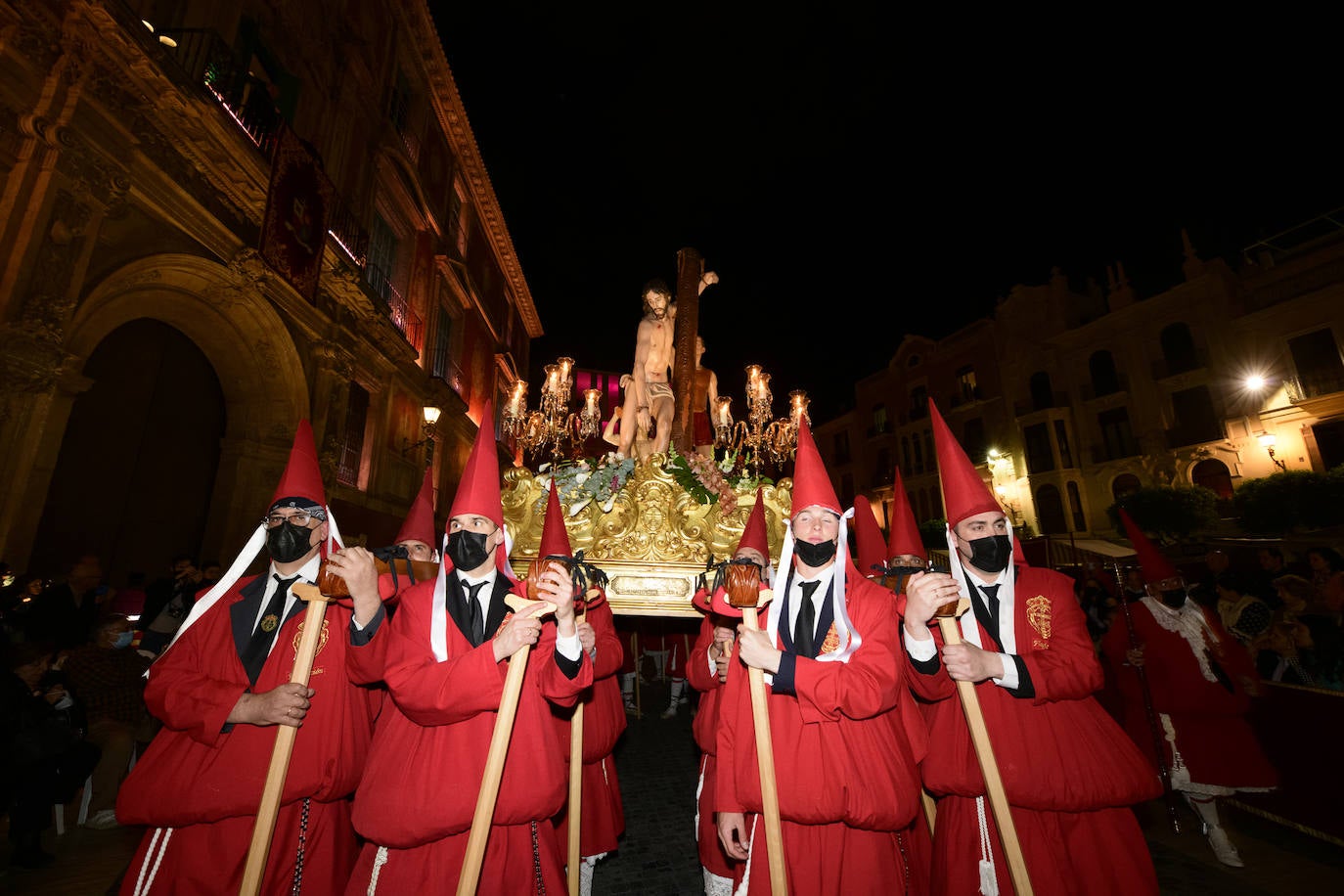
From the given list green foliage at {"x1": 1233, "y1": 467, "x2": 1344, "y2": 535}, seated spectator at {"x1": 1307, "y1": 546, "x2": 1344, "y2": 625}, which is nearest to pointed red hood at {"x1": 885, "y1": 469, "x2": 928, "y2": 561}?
seated spectator at {"x1": 1307, "y1": 546, "x2": 1344, "y2": 625}

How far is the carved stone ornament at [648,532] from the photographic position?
535 centimetres

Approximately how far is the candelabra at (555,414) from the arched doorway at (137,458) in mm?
5299

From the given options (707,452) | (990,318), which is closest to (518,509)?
(707,452)

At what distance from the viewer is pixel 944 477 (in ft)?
9.45

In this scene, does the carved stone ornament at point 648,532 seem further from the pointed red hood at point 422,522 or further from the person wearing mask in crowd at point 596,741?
the person wearing mask in crowd at point 596,741

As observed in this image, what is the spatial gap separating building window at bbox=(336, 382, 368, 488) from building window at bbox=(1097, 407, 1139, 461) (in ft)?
94.4

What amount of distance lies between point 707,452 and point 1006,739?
487cm

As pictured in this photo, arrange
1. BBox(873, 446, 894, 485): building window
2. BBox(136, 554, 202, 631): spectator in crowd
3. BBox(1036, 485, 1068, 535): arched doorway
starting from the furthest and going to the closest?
BBox(873, 446, 894, 485): building window → BBox(1036, 485, 1068, 535): arched doorway → BBox(136, 554, 202, 631): spectator in crowd

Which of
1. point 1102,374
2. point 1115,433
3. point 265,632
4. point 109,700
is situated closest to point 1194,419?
point 1115,433

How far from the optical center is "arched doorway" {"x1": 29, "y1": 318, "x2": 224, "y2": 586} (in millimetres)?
6988

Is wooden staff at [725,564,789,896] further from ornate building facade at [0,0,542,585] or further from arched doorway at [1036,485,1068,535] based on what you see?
arched doorway at [1036,485,1068,535]

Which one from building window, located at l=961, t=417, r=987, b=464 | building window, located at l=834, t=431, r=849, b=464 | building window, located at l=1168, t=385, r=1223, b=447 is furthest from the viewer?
building window, located at l=834, t=431, r=849, b=464

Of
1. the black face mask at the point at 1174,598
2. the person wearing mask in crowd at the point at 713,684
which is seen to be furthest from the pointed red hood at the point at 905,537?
the black face mask at the point at 1174,598

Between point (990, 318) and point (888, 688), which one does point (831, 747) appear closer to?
point (888, 688)
